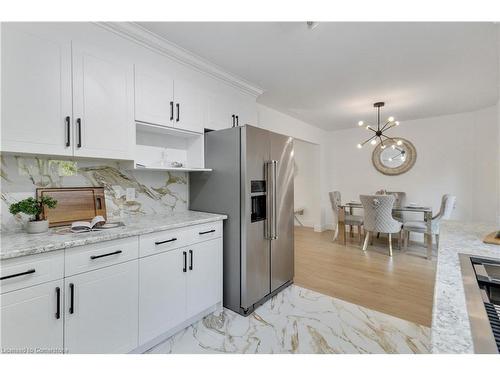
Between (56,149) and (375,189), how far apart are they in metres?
5.78

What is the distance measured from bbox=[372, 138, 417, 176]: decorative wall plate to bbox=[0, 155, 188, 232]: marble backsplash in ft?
15.1

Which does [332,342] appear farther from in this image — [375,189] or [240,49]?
[375,189]

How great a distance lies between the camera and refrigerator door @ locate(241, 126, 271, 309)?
7.32 feet

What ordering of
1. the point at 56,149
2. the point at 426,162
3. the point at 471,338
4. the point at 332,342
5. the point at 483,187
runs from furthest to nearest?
the point at 426,162 < the point at 483,187 < the point at 332,342 < the point at 56,149 < the point at 471,338

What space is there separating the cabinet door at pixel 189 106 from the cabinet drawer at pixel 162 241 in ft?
3.38

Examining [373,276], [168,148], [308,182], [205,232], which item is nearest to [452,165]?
[308,182]

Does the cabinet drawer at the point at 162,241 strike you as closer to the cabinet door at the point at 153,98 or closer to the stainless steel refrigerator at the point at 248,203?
the stainless steel refrigerator at the point at 248,203

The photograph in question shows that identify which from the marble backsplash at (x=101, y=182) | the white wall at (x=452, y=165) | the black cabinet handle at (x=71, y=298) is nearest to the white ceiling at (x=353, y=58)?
the white wall at (x=452, y=165)

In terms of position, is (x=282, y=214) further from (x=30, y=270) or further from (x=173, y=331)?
(x=30, y=270)

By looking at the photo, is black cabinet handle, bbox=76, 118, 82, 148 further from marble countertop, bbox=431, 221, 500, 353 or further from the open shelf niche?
marble countertop, bbox=431, 221, 500, 353

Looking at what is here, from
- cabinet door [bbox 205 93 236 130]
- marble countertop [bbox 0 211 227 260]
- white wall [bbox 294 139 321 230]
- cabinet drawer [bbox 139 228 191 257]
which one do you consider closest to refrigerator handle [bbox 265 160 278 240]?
cabinet door [bbox 205 93 236 130]

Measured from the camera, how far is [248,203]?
225 cm

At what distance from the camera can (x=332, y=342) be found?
1.86 metres
